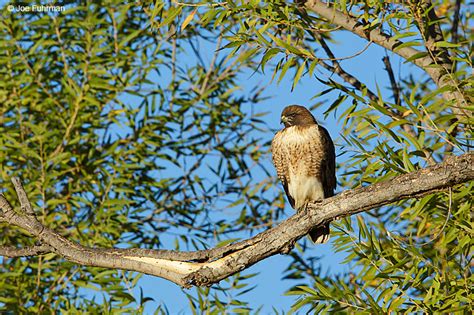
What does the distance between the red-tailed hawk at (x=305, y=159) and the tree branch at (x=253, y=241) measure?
73.1 inches

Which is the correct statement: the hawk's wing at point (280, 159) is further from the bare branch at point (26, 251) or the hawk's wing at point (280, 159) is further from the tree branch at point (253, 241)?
the bare branch at point (26, 251)

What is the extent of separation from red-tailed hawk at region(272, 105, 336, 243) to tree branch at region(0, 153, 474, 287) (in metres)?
1.86

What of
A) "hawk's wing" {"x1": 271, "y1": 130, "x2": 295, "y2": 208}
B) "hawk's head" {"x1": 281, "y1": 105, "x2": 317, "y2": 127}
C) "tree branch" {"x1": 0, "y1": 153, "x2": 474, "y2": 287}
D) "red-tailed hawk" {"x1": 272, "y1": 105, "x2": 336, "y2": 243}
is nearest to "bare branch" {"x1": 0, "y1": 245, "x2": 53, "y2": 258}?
"tree branch" {"x1": 0, "y1": 153, "x2": 474, "y2": 287}

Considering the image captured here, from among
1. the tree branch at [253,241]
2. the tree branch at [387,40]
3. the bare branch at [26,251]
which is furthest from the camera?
the tree branch at [387,40]

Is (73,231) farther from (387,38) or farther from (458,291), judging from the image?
(458,291)

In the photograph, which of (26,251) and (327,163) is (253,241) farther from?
(327,163)

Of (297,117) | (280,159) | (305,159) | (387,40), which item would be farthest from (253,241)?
(297,117)

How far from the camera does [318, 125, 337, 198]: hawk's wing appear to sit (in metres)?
6.26

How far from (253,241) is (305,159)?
208cm

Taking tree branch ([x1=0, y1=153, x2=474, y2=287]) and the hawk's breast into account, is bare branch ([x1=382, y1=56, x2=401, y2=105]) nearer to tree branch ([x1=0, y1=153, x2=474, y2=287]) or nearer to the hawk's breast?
the hawk's breast

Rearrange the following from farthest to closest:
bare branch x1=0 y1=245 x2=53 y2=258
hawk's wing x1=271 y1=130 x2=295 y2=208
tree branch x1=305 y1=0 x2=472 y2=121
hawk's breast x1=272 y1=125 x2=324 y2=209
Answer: hawk's wing x1=271 y1=130 x2=295 y2=208 < hawk's breast x1=272 y1=125 x2=324 y2=209 < tree branch x1=305 y1=0 x2=472 y2=121 < bare branch x1=0 y1=245 x2=53 y2=258

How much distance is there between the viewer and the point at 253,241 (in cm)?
427

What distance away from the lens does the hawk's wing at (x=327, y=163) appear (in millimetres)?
6262

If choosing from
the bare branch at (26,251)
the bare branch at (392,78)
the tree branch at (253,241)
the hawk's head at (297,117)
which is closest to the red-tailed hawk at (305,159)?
the hawk's head at (297,117)
